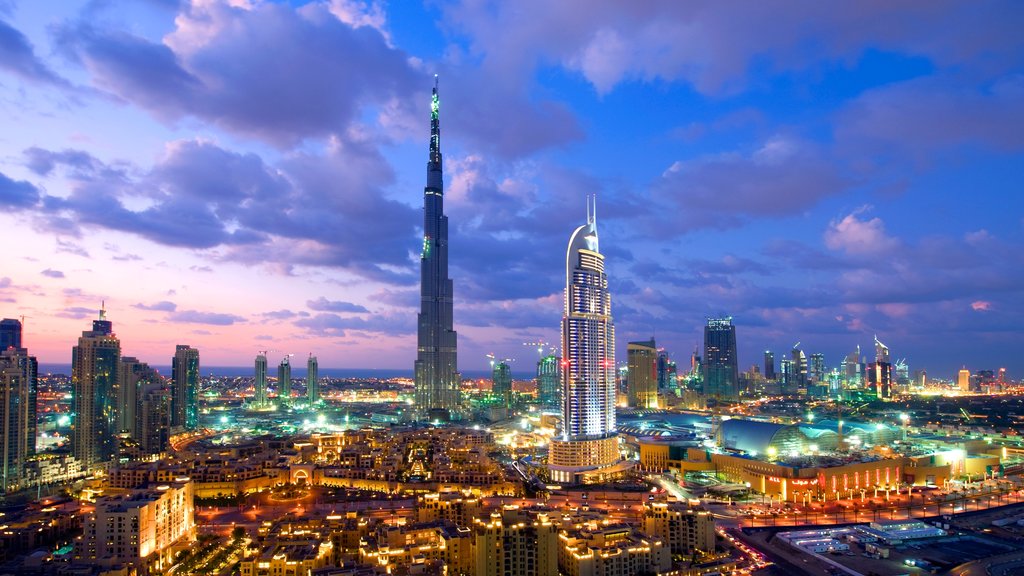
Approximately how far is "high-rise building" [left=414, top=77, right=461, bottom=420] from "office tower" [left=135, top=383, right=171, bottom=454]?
4341 cm

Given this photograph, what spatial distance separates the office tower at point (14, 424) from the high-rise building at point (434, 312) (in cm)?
5709

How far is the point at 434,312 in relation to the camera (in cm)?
10300

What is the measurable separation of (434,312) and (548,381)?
3297 cm

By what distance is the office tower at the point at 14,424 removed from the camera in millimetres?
46156

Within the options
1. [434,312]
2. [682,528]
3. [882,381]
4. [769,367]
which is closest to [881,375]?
[882,381]

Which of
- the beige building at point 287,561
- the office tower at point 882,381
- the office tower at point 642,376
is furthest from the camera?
the office tower at point 882,381

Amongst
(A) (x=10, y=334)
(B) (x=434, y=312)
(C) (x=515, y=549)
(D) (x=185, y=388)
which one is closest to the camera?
(C) (x=515, y=549)

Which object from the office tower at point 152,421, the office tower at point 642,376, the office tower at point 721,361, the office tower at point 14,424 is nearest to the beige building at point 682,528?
the office tower at point 14,424

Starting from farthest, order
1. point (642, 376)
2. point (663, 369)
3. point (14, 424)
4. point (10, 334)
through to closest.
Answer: point (663, 369), point (642, 376), point (10, 334), point (14, 424)

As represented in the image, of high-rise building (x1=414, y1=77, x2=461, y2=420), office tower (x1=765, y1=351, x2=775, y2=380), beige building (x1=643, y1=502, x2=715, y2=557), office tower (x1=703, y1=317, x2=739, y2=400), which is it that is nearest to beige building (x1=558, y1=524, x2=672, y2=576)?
beige building (x1=643, y1=502, x2=715, y2=557)

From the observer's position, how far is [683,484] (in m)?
46.3

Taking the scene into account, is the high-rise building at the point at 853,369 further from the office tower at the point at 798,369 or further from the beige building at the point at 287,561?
the beige building at the point at 287,561

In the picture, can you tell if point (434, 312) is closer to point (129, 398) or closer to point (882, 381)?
point (129, 398)

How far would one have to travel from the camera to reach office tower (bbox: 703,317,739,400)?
13362 cm
